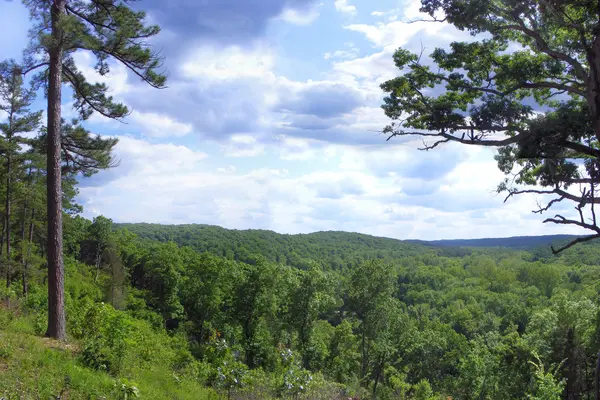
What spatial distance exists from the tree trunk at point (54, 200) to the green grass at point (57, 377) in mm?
562

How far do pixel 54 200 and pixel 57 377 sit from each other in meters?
4.42

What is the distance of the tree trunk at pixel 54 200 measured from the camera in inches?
373

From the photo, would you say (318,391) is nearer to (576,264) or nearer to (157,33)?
(157,33)

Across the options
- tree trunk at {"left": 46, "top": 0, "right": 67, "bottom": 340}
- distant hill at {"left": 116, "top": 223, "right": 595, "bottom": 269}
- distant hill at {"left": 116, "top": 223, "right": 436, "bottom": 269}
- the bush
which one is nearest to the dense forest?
the bush

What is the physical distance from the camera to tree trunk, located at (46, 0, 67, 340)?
9477 millimetres

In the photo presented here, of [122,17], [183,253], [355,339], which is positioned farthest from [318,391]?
[183,253]

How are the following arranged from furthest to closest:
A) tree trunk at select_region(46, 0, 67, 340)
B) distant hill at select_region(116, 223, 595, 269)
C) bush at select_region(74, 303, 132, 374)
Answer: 1. distant hill at select_region(116, 223, 595, 269)
2. tree trunk at select_region(46, 0, 67, 340)
3. bush at select_region(74, 303, 132, 374)

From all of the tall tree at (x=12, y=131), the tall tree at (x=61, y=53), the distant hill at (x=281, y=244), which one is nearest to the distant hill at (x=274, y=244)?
the distant hill at (x=281, y=244)

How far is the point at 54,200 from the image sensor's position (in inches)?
379

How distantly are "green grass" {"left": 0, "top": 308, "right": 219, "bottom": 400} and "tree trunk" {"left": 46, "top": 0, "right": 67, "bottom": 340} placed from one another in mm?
562

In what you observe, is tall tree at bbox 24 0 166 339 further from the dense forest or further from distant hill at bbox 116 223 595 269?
distant hill at bbox 116 223 595 269

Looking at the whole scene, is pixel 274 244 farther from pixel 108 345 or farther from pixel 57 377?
pixel 57 377

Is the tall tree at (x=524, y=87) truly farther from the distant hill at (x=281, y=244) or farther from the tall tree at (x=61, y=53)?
the distant hill at (x=281, y=244)

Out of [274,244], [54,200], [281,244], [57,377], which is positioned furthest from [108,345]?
[281,244]
